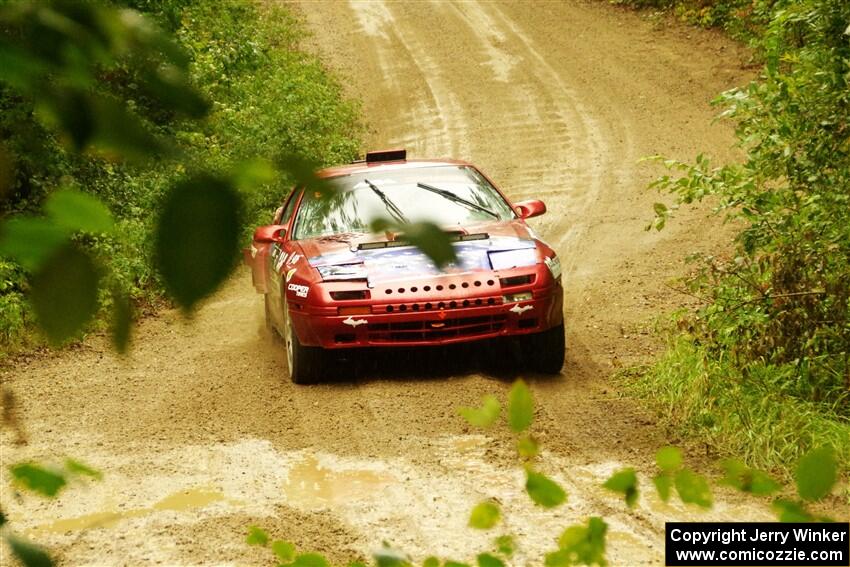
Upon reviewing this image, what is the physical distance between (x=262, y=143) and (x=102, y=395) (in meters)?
8.11

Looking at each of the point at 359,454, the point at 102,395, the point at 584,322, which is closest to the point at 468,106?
the point at 584,322

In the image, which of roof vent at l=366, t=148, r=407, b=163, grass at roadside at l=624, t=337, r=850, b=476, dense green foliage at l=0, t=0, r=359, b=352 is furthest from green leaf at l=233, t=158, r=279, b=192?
roof vent at l=366, t=148, r=407, b=163

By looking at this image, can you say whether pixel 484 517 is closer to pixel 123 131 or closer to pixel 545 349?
A: pixel 123 131

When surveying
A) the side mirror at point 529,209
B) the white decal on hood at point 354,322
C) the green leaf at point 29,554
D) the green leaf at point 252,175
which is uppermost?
the green leaf at point 252,175

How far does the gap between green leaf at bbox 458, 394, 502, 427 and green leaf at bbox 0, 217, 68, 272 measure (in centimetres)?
58

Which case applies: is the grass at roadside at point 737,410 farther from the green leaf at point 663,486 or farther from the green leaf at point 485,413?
the green leaf at point 485,413

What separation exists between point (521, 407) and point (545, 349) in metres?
6.84

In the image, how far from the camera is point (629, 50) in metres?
24.4

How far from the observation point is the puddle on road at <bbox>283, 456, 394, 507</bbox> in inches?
245

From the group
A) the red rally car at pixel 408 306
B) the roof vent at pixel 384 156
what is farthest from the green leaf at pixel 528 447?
the roof vent at pixel 384 156

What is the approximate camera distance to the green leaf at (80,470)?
63.0 inches

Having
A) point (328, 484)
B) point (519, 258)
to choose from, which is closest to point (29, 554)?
point (328, 484)

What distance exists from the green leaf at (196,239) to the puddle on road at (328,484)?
17.3ft

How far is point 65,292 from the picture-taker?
101 centimetres
